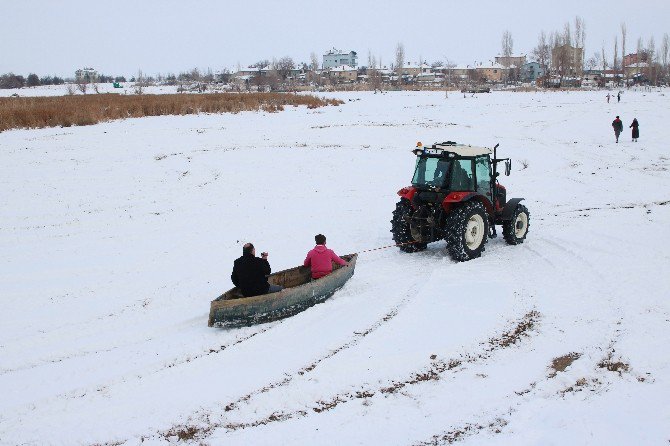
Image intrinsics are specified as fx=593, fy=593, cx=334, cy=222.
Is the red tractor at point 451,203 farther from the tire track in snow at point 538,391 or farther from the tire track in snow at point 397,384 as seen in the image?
the tire track in snow at point 538,391

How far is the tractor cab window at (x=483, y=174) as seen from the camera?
38.1 feet

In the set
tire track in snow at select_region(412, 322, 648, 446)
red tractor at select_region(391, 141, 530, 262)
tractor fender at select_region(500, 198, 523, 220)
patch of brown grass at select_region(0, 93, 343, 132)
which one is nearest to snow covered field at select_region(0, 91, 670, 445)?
tire track in snow at select_region(412, 322, 648, 446)

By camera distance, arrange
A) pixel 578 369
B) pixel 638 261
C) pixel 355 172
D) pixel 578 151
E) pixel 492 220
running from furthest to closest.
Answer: pixel 578 151, pixel 355 172, pixel 492 220, pixel 638 261, pixel 578 369

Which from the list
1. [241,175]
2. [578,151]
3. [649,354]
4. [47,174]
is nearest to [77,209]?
[47,174]

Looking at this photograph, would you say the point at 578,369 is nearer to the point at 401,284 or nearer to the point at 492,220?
the point at 401,284

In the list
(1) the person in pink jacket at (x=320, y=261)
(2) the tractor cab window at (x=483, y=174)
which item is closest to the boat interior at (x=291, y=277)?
(1) the person in pink jacket at (x=320, y=261)

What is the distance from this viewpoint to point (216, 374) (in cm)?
690

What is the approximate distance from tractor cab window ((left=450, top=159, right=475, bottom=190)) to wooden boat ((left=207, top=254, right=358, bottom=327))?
2920 mm

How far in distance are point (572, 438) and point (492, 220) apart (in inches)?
278

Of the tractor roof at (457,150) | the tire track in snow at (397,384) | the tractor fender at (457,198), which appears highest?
the tractor roof at (457,150)

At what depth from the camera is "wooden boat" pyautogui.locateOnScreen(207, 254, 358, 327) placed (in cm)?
805

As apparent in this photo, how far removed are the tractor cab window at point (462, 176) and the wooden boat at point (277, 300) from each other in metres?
2.92

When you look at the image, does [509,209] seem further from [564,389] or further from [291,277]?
[564,389]

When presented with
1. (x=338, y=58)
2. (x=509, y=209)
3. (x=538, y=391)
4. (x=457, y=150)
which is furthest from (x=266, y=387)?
(x=338, y=58)
